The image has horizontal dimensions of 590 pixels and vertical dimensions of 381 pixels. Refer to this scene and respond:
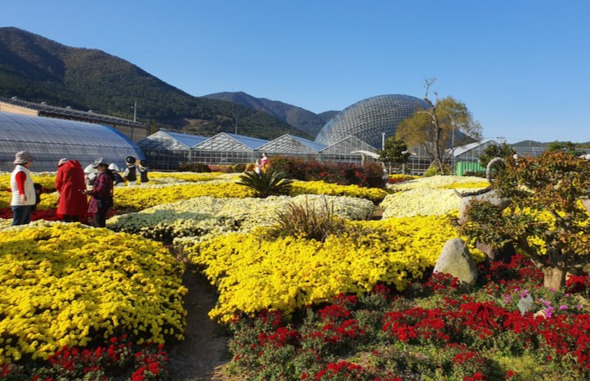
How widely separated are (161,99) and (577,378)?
12872cm

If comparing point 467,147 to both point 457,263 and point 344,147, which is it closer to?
point 344,147

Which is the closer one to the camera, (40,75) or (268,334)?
(268,334)

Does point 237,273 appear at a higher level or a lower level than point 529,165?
lower

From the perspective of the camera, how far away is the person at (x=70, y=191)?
792 cm

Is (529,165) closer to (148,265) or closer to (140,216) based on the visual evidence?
(148,265)

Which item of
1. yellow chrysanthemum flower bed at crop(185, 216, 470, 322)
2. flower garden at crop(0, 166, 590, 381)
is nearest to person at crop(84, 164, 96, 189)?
flower garden at crop(0, 166, 590, 381)

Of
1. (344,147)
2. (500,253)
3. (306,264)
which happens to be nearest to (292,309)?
(306,264)

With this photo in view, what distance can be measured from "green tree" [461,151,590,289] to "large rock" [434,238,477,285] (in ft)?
1.51

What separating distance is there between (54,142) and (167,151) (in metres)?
15.8

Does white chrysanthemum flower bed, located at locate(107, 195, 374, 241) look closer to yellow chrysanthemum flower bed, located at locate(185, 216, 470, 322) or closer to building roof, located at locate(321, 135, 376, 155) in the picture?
yellow chrysanthemum flower bed, located at locate(185, 216, 470, 322)

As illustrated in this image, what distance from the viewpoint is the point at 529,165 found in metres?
5.17

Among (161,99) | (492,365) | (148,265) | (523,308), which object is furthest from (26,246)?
(161,99)

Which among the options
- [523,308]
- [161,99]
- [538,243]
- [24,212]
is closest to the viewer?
[523,308]

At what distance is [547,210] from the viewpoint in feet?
16.4
